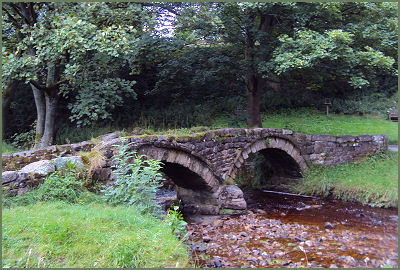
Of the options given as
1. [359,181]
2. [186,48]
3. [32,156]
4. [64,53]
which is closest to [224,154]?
[359,181]

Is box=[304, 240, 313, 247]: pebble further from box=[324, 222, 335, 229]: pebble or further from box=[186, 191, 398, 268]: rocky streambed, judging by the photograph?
box=[324, 222, 335, 229]: pebble

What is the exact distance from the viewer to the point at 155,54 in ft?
36.0

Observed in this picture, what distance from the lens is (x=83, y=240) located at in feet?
12.6

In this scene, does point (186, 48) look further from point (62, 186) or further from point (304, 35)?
point (62, 186)

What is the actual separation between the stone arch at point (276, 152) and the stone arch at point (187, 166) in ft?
2.49

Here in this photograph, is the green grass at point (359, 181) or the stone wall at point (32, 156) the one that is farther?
the green grass at point (359, 181)

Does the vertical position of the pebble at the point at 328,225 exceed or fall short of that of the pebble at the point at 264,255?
it exceeds it

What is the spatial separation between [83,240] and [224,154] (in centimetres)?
629

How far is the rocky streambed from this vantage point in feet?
15.4

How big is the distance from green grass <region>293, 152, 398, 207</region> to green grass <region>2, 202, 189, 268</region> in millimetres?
5205

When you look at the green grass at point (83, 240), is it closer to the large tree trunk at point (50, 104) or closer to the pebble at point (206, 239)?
the pebble at point (206, 239)

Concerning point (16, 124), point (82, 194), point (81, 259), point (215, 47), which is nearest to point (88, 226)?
point (81, 259)

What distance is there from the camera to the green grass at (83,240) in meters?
3.49

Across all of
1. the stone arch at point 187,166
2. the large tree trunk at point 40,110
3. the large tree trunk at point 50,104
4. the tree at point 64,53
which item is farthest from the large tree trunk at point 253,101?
the large tree trunk at point 40,110
